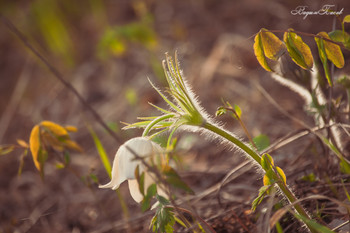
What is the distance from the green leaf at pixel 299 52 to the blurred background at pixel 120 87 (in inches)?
10.2

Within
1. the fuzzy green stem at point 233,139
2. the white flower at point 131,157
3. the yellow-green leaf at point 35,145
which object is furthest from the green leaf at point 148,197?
the yellow-green leaf at point 35,145

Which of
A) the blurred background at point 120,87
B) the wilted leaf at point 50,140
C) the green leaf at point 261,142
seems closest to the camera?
the green leaf at point 261,142

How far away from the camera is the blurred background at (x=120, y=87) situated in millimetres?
1986

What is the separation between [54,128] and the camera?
1469mm

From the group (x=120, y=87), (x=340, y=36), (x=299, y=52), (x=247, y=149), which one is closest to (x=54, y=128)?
(x=247, y=149)

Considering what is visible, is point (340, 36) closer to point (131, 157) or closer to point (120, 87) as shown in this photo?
point (131, 157)

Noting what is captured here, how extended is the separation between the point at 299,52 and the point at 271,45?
0.08 m

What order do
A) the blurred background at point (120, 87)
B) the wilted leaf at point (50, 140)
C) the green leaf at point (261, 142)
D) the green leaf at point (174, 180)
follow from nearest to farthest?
the green leaf at point (174, 180), the green leaf at point (261, 142), the wilted leaf at point (50, 140), the blurred background at point (120, 87)

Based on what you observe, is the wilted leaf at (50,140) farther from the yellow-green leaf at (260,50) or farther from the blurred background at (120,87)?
the yellow-green leaf at (260,50)

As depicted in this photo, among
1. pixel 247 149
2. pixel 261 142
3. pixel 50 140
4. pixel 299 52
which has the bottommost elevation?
pixel 261 142

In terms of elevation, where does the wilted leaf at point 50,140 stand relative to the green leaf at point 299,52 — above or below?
above

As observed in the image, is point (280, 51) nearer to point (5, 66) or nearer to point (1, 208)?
point (1, 208)

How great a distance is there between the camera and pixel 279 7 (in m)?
3.53

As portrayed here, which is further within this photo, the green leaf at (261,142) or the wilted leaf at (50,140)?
the wilted leaf at (50,140)
